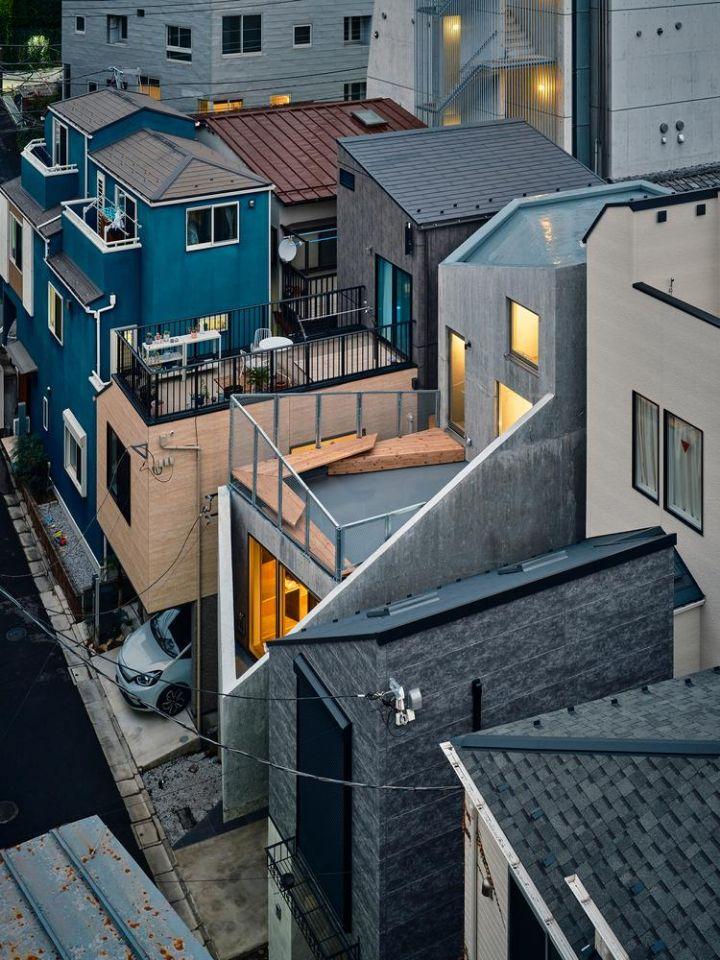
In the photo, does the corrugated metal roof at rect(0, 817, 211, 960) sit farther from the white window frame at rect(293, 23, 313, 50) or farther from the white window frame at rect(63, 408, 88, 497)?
the white window frame at rect(293, 23, 313, 50)

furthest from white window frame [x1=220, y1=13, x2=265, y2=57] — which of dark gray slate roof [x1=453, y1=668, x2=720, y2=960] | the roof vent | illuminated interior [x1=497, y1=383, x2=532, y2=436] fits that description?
dark gray slate roof [x1=453, y1=668, x2=720, y2=960]

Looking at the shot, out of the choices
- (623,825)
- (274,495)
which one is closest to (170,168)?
(274,495)

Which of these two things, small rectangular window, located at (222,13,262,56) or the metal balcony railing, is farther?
small rectangular window, located at (222,13,262,56)

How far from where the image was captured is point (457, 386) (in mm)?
30312

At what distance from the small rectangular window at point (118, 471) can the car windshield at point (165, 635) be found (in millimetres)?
2508

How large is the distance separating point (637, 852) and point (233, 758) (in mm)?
12259

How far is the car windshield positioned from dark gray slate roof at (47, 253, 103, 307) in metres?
7.96

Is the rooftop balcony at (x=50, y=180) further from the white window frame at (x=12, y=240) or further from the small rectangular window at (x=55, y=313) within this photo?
the small rectangular window at (x=55, y=313)

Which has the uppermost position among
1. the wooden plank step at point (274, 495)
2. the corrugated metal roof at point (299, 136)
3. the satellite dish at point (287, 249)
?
the corrugated metal roof at point (299, 136)

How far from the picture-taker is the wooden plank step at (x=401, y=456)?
95.9 feet

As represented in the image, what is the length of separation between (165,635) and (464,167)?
12782 millimetres

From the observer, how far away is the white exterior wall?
21.6m

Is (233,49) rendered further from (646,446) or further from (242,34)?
(646,446)

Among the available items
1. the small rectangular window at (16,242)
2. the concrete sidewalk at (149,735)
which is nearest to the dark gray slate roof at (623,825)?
the concrete sidewalk at (149,735)
